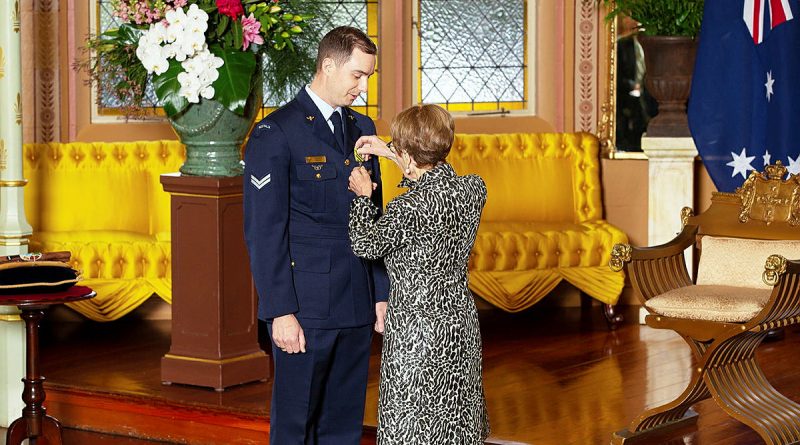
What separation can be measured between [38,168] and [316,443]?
3967mm

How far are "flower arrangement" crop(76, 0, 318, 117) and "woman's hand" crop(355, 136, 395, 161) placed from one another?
153cm

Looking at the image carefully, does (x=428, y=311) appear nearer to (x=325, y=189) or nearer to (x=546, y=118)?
(x=325, y=189)

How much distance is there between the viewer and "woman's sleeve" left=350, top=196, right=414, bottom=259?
332 cm

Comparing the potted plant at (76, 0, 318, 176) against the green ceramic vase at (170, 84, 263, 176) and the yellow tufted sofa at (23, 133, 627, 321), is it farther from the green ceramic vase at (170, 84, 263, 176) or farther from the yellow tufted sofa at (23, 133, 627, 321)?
the yellow tufted sofa at (23, 133, 627, 321)

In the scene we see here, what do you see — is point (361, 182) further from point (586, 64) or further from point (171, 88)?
point (586, 64)

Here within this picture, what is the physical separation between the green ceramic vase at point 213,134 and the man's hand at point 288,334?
5.69 ft

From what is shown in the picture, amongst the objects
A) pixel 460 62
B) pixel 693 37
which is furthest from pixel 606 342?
pixel 460 62

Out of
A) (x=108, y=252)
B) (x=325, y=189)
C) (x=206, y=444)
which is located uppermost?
(x=325, y=189)

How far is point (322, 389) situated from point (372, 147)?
0.71m

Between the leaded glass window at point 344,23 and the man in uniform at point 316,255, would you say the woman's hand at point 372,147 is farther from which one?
the leaded glass window at point 344,23

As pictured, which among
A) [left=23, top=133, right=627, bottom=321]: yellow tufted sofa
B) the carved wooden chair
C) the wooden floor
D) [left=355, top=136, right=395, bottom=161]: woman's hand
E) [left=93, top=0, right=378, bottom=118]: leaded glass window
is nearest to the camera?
[left=355, top=136, right=395, bottom=161]: woman's hand

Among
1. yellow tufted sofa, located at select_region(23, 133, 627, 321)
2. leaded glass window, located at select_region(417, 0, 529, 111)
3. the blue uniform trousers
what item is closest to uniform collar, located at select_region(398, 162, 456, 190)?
the blue uniform trousers

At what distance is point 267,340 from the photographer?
21.1ft

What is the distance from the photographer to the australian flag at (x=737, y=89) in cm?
521
